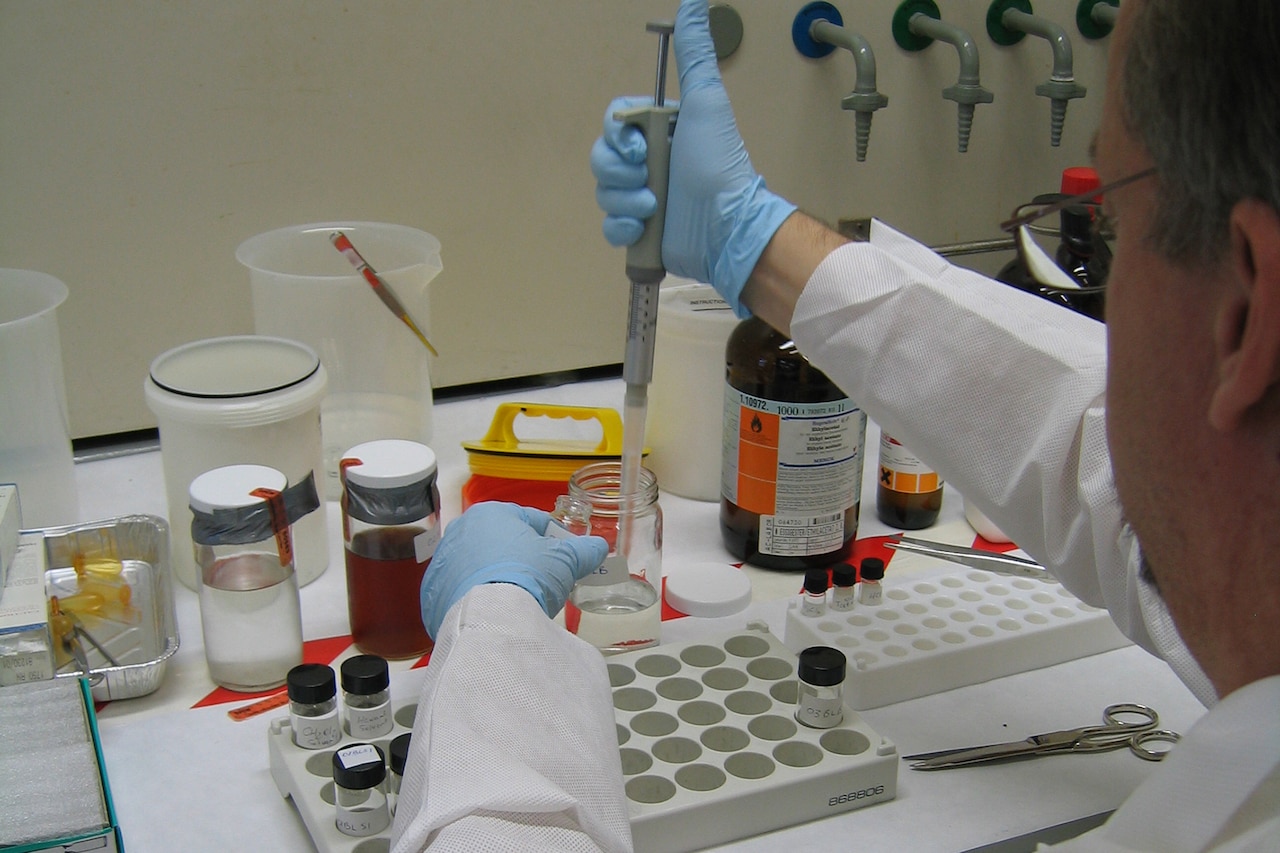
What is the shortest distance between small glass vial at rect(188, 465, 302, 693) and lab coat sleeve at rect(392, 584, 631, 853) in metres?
0.25

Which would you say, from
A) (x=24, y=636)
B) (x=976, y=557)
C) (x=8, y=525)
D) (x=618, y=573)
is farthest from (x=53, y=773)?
(x=976, y=557)

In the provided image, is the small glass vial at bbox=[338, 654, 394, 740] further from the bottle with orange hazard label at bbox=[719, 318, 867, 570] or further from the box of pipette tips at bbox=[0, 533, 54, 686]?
the bottle with orange hazard label at bbox=[719, 318, 867, 570]

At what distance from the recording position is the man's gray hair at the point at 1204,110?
21.0 inches

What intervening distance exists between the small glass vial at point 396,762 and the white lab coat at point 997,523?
7 cm

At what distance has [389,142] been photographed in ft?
5.20

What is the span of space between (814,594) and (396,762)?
0.45m

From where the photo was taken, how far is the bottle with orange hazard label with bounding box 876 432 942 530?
1380mm

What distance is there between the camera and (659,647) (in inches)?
42.8

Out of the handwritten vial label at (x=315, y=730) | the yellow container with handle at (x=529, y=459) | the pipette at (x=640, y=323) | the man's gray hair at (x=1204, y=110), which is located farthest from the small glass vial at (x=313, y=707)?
the man's gray hair at (x=1204, y=110)

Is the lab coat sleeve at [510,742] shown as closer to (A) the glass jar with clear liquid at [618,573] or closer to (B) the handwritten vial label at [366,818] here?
(B) the handwritten vial label at [366,818]

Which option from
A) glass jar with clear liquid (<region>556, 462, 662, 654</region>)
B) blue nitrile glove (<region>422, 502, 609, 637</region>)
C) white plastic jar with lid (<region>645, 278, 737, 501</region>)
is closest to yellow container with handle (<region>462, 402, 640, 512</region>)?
white plastic jar with lid (<region>645, 278, 737, 501</region>)

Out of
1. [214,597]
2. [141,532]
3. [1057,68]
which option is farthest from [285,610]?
[1057,68]

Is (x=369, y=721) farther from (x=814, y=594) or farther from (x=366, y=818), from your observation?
(x=814, y=594)

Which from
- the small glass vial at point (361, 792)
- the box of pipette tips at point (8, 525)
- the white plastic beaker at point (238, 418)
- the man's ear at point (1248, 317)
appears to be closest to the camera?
the man's ear at point (1248, 317)
